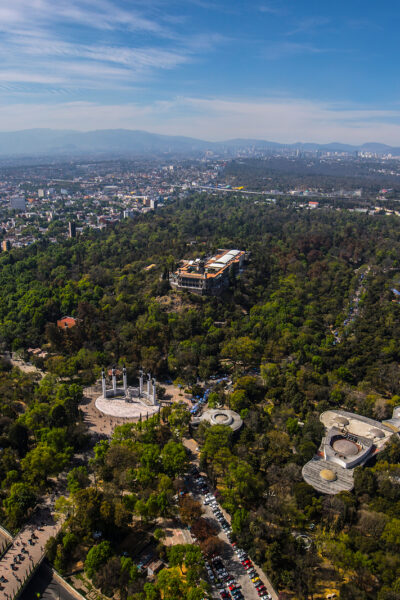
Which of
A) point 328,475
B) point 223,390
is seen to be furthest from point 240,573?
point 223,390

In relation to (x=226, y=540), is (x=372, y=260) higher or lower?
higher

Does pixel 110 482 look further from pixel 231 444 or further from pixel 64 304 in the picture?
pixel 64 304

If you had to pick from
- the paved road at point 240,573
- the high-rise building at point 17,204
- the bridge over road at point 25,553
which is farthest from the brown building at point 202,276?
the high-rise building at point 17,204

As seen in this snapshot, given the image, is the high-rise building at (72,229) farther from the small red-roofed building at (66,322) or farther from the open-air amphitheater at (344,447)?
the open-air amphitheater at (344,447)

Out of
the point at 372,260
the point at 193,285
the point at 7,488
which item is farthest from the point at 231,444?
the point at 372,260

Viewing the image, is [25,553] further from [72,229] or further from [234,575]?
[72,229]

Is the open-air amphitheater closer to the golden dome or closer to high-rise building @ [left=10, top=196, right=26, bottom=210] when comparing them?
the golden dome

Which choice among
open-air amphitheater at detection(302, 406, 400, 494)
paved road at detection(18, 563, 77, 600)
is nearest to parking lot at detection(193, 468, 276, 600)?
open-air amphitheater at detection(302, 406, 400, 494)

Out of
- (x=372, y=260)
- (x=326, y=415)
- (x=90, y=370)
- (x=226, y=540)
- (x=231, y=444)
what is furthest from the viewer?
(x=372, y=260)
